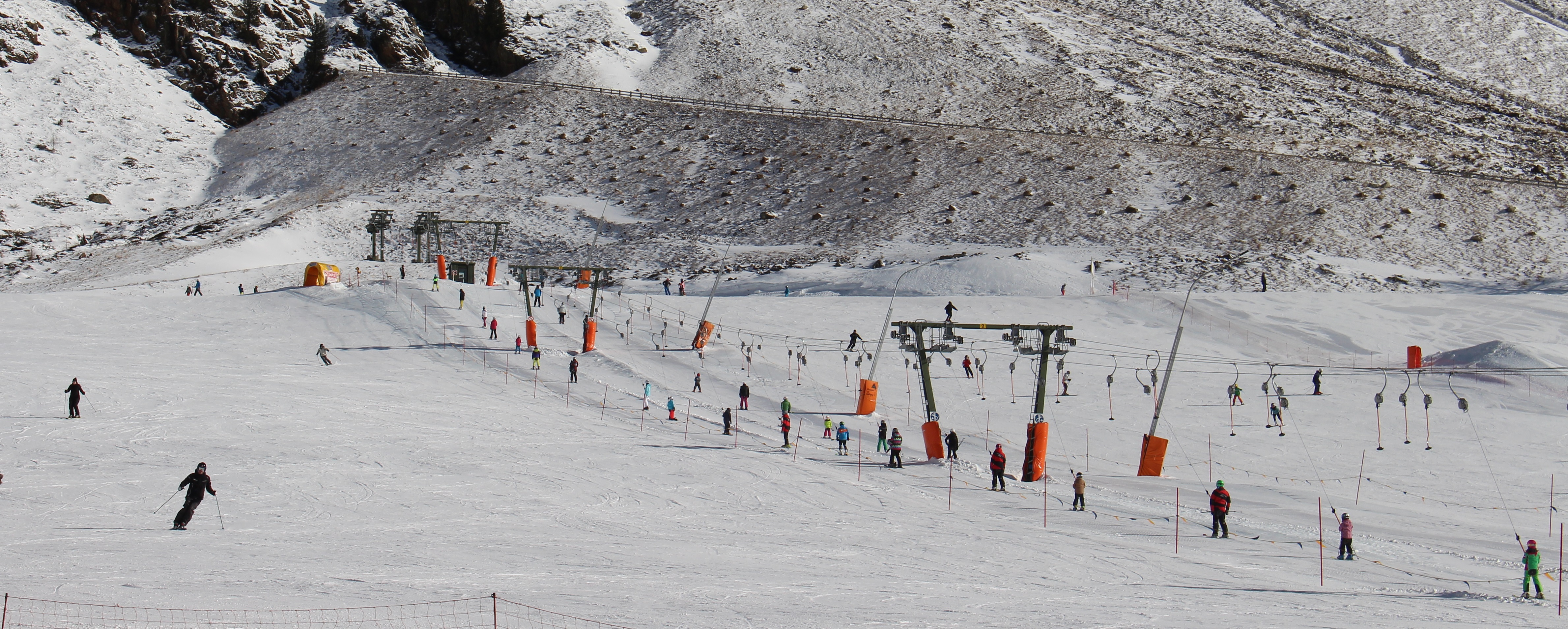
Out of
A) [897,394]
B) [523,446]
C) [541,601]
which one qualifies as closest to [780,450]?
[523,446]

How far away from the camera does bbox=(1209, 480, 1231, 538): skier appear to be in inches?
747

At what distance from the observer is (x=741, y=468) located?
80.4ft

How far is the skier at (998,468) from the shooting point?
2297cm

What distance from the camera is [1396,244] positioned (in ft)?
205

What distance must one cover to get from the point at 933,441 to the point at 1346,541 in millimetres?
10585

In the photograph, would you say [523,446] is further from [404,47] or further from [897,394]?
[404,47]

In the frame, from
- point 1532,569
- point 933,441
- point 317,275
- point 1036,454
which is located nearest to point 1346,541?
point 1532,569

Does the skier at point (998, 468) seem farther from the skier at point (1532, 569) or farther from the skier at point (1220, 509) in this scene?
the skier at point (1532, 569)

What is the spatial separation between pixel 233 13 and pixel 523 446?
84.5m

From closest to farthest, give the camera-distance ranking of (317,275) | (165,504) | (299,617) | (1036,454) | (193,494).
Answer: (299,617) → (193,494) → (165,504) → (1036,454) → (317,275)

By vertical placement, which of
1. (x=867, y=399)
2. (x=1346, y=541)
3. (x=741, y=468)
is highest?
(x=867, y=399)

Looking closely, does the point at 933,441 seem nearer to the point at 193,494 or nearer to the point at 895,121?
the point at 193,494

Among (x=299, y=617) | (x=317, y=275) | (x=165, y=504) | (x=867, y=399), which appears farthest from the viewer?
(x=317, y=275)

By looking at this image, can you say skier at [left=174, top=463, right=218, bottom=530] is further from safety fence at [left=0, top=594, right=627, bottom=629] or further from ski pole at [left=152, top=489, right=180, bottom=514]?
safety fence at [left=0, top=594, right=627, bottom=629]
